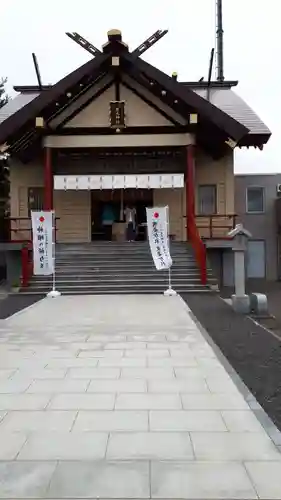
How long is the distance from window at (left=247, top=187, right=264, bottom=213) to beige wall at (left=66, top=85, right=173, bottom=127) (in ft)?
19.7

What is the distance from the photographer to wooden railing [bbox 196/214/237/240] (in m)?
19.4

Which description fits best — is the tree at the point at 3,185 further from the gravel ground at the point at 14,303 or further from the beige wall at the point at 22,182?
the gravel ground at the point at 14,303

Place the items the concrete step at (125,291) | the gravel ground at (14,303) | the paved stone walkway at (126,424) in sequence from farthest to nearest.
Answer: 1. the concrete step at (125,291)
2. the gravel ground at (14,303)
3. the paved stone walkway at (126,424)

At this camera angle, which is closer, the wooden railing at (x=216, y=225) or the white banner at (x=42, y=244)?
the white banner at (x=42, y=244)

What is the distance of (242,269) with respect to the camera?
1148cm

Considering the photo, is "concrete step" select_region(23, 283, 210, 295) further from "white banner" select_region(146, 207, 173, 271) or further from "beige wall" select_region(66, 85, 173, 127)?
"beige wall" select_region(66, 85, 173, 127)

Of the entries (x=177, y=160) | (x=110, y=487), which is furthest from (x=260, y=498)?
(x=177, y=160)

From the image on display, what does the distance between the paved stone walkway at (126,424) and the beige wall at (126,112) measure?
493 inches

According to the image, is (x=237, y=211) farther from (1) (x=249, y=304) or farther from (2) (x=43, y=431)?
(2) (x=43, y=431)

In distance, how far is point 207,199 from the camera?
20578 mm

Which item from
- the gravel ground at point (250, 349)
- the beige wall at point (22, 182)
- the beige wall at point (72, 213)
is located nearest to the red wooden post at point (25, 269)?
the beige wall at point (72, 213)

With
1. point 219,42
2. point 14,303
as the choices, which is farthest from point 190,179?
point 219,42

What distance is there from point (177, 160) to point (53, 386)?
1566 centimetres

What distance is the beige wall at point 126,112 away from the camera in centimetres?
1889
